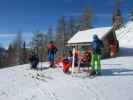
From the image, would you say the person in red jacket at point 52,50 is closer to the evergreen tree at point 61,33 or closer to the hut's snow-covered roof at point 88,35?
the hut's snow-covered roof at point 88,35

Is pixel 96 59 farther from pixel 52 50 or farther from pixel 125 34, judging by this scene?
pixel 125 34

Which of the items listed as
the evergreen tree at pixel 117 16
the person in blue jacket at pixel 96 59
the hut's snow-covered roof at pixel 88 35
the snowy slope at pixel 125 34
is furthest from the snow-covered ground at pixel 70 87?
the evergreen tree at pixel 117 16

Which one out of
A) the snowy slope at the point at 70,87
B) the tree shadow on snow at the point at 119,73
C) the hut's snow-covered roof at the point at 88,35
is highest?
the hut's snow-covered roof at the point at 88,35

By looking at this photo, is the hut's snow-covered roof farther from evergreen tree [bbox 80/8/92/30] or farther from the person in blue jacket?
evergreen tree [bbox 80/8/92/30]

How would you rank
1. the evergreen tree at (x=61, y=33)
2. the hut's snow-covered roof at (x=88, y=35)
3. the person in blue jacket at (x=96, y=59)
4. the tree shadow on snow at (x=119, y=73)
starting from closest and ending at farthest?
1. the person in blue jacket at (x=96, y=59)
2. the tree shadow on snow at (x=119, y=73)
3. the hut's snow-covered roof at (x=88, y=35)
4. the evergreen tree at (x=61, y=33)

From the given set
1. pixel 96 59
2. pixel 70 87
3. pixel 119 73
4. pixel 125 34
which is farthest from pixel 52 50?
pixel 125 34

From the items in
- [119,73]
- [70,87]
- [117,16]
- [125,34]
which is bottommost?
[70,87]

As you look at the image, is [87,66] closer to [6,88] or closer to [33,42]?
[6,88]

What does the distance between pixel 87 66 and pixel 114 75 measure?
7.71ft

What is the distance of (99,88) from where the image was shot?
11555 millimetres

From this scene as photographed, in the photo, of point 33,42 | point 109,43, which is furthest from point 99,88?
point 33,42

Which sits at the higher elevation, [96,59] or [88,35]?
[88,35]

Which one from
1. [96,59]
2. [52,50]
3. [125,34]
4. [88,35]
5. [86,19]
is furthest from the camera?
[86,19]

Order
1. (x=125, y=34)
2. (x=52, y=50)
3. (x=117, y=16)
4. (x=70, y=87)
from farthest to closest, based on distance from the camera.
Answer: (x=117, y=16), (x=125, y=34), (x=52, y=50), (x=70, y=87)
